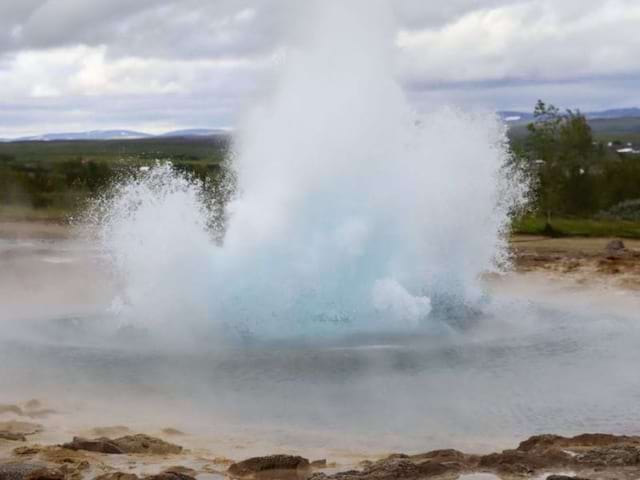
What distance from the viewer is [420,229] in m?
12.3

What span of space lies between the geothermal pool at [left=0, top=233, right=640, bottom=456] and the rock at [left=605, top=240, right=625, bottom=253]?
6.51 meters

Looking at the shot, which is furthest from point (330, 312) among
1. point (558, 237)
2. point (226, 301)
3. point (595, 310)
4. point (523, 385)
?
point (558, 237)

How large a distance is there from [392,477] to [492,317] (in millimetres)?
6199

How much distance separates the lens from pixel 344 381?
8.89 meters

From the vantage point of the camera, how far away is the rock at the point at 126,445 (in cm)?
672

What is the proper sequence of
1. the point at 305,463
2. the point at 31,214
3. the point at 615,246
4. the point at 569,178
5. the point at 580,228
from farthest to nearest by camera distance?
the point at 31,214 → the point at 569,178 → the point at 580,228 → the point at 615,246 → the point at 305,463

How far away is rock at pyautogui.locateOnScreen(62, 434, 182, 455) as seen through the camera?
6.72 m

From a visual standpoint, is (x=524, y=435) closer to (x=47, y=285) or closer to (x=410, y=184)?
(x=410, y=184)

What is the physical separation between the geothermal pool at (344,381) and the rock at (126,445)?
465mm

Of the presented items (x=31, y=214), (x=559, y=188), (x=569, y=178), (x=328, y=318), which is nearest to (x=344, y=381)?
(x=328, y=318)

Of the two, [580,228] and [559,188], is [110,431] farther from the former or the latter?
[559,188]

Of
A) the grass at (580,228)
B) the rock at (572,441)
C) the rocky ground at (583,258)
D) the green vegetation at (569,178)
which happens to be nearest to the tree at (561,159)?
the green vegetation at (569,178)

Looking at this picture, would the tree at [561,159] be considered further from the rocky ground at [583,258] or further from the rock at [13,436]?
the rock at [13,436]

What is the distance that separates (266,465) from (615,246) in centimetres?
1411
